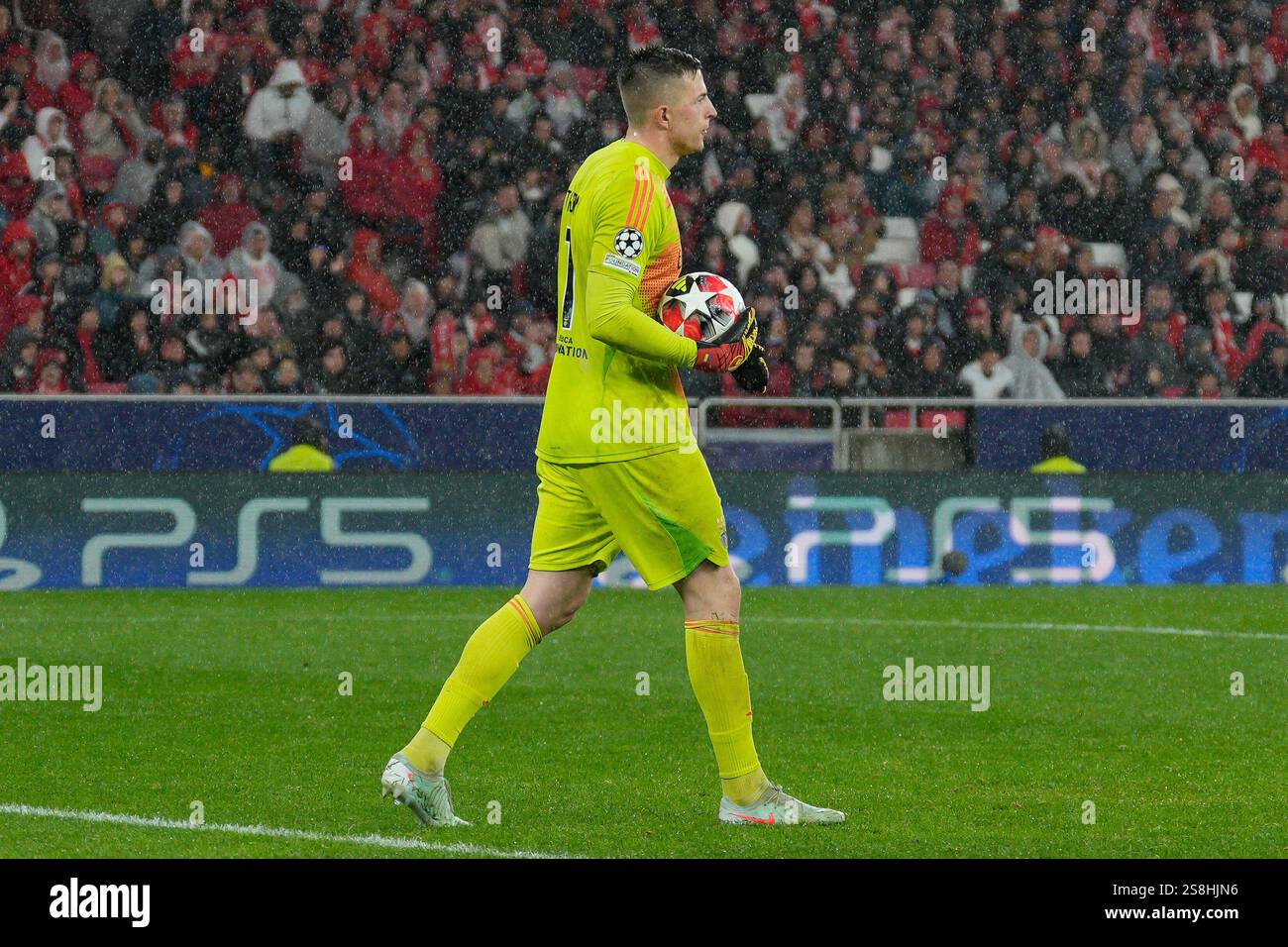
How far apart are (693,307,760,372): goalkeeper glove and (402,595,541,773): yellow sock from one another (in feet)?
→ 2.74

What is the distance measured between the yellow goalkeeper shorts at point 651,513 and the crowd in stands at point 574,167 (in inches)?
360

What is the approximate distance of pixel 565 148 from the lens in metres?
17.0

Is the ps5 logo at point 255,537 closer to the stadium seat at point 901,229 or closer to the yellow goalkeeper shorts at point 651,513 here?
the stadium seat at point 901,229

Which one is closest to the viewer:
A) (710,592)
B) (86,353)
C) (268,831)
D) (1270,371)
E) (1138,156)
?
(268,831)

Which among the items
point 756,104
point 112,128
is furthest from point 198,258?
point 756,104

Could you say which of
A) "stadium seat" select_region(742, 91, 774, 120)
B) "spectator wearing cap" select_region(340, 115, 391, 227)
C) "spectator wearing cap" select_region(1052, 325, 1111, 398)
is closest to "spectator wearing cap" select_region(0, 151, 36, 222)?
"spectator wearing cap" select_region(340, 115, 391, 227)

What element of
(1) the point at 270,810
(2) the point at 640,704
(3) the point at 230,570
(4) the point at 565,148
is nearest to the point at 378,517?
(3) the point at 230,570

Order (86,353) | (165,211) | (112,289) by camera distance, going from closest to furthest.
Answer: (86,353) → (112,289) → (165,211)

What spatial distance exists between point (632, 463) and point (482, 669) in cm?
71

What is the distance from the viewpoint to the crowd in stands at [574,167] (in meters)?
15.1

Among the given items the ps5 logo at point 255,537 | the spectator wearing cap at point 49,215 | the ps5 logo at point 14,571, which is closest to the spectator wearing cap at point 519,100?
the spectator wearing cap at point 49,215

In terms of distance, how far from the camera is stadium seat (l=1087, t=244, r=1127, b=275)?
17.6m

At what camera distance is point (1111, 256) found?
17734mm

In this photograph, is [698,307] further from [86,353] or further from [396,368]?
[86,353]
